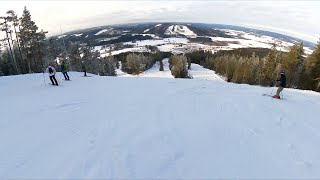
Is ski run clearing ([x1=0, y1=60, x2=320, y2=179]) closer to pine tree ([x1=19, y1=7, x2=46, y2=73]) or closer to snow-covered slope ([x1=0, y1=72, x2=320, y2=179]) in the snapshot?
snow-covered slope ([x1=0, y1=72, x2=320, y2=179])

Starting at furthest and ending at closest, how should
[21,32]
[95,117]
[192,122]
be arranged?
[21,32]
[95,117]
[192,122]

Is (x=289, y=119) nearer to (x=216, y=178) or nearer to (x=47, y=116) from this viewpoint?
(x=216, y=178)

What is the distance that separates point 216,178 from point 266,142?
3.61 m

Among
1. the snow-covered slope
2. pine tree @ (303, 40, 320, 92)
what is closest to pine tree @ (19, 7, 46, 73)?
the snow-covered slope

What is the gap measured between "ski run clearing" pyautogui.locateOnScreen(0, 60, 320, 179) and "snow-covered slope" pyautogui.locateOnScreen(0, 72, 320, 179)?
32mm

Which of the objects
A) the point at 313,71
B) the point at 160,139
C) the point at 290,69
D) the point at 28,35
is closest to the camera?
the point at 160,139

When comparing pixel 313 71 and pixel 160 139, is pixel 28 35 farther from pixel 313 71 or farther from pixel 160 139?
pixel 313 71

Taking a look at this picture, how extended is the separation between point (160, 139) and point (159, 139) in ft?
0.12

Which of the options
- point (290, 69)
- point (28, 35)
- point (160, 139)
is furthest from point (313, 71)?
point (28, 35)

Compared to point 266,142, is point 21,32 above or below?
above

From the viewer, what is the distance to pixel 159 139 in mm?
9750

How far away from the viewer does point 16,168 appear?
26.2ft

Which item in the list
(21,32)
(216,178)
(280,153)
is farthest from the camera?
(21,32)

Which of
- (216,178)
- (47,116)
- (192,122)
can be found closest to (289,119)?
(192,122)
